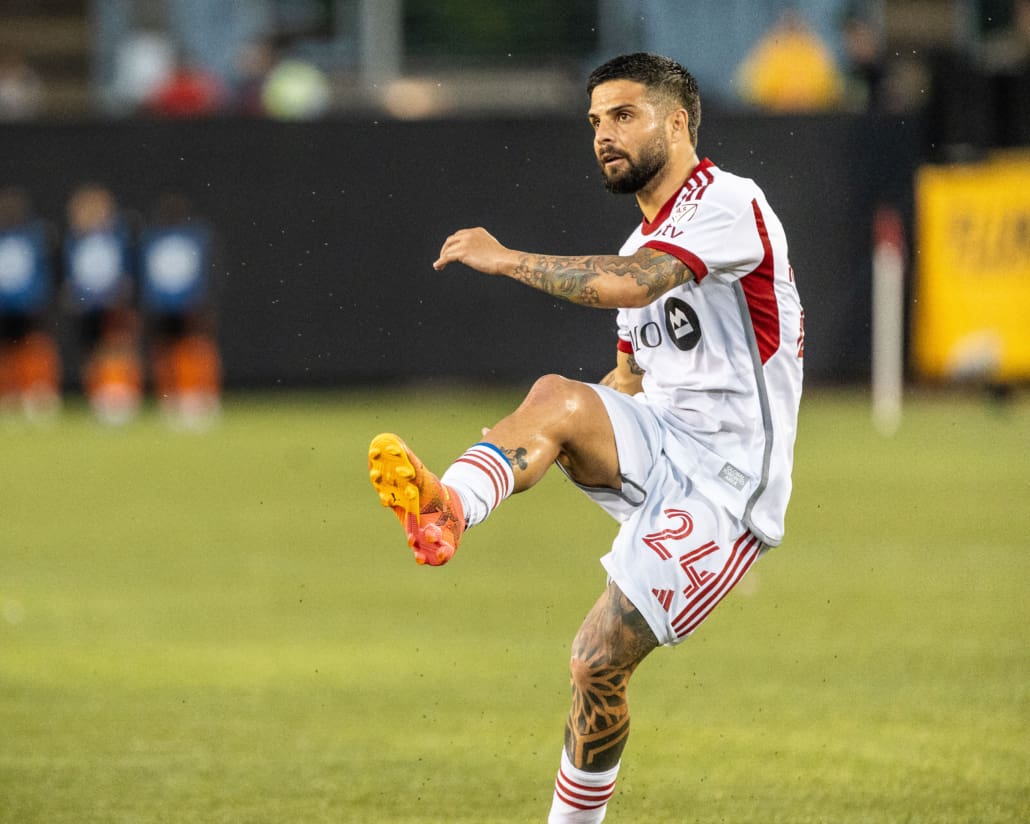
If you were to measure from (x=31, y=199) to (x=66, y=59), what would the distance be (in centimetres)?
402

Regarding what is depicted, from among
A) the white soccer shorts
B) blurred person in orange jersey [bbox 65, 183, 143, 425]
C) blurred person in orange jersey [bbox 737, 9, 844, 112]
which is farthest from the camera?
blurred person in orange jersey [bbox 737, 9, 844, 112]

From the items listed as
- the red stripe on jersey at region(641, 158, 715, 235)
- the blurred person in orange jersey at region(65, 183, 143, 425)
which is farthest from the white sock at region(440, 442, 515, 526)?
the blurred person in orange jersey at region(65, 183, 143, 425)

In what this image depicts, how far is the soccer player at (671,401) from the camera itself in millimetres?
5660

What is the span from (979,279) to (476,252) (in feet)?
51.5

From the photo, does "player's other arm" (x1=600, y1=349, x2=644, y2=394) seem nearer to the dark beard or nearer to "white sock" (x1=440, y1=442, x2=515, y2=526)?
the dark beard

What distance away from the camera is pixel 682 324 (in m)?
5.90

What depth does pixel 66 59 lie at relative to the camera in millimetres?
26203

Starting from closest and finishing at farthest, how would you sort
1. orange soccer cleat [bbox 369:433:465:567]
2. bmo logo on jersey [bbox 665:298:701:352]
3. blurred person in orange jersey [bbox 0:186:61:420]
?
orange soccer cleat [bbox 369:433:465:567] < bmo logo on jersey [bbox 665:298:701:352] < blurred person in orange jersey [bbox 0:186:61:420]

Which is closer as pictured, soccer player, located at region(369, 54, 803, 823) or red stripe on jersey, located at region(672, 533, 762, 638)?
soccer player, located at region(369, 54, 803, 823)

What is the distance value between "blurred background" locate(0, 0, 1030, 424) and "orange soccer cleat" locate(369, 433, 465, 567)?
14.7m

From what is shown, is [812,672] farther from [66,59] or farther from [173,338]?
[66,59]

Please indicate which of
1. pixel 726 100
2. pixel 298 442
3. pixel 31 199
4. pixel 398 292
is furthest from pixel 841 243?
pixel 31 199

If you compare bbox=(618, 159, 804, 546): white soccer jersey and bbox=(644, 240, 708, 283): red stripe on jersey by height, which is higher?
bbox=(644, 240, 708, 283): red stripe on jersey

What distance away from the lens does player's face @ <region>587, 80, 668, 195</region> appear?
19.0 feet
